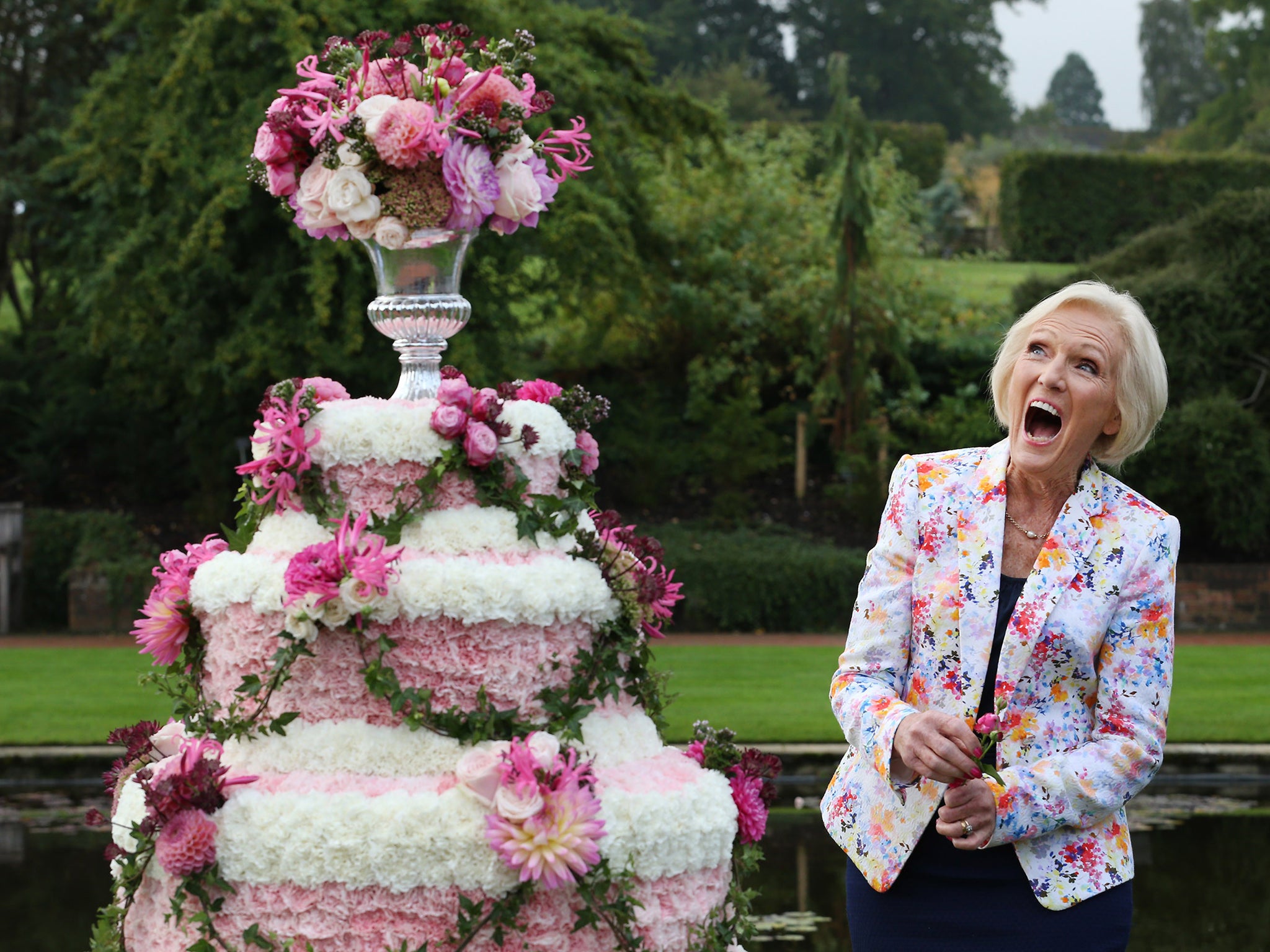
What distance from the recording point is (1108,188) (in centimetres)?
3369

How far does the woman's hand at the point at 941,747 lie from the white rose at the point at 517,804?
973 mm

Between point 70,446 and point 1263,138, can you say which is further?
point 1263,138

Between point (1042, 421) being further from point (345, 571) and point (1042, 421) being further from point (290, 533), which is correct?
point (290, 533)

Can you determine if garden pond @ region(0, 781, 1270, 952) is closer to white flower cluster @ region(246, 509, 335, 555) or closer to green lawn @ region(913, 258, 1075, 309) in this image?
white flower cluster @ region(246, 509, 335, 555)

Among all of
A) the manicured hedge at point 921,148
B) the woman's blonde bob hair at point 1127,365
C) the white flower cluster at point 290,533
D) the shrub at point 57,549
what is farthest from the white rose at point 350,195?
the manicured hedge at point 921,148

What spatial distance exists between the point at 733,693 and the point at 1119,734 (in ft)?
29.0

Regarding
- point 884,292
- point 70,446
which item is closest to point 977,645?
point 884,292

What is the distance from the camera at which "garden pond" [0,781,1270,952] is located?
6660 millimetres

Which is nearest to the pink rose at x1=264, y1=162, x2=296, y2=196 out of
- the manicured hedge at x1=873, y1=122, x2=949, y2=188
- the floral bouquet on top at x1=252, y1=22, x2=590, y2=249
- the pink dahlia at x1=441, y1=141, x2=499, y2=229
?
the floral bouquet on top at x1=252, y1=22, x2=590, y2=249

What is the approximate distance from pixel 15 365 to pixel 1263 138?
33.5m

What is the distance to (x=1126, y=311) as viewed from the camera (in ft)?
9.71

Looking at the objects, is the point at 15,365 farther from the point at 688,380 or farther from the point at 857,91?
the point at 857,91

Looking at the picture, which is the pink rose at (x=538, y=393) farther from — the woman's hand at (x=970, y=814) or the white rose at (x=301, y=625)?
the woman's hand at (x=970, y=814)

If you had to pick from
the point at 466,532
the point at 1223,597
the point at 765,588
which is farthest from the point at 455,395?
the point at 1223,597
